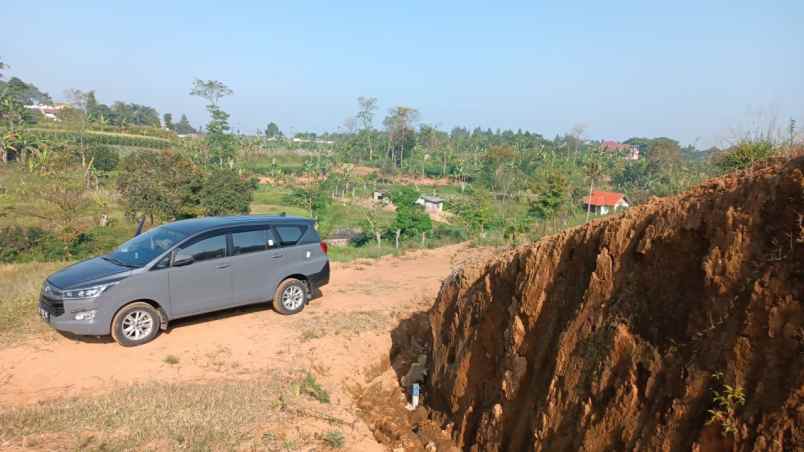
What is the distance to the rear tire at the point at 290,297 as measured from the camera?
922 centimetres

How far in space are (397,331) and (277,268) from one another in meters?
2.40

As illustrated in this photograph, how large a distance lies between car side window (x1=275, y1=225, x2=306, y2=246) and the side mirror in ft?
5.40

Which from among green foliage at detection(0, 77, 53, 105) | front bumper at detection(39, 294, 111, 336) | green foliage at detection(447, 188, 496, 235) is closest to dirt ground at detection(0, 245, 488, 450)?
front bumper at detection(39, 294, 111, 336)

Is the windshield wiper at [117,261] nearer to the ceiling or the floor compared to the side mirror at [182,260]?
nearer to the floor

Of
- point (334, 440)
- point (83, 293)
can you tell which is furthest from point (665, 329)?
point (83, 293)

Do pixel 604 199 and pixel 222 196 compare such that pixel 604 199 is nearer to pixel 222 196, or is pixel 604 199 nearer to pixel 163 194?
pixel 222 196

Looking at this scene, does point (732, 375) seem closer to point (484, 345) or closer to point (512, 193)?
point (484, 345)

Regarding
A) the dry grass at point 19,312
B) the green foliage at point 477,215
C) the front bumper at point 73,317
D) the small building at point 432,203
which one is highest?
the front bumper at point 73,317

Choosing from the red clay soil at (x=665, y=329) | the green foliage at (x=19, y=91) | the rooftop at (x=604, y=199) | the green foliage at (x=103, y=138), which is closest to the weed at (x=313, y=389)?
the red clay soil at (x=665, y=329)

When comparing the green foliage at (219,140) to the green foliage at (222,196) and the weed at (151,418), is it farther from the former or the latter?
the weed at (151,418)

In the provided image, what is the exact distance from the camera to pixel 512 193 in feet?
174

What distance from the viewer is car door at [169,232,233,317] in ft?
25.9

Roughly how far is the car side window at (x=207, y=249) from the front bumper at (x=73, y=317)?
1.36m

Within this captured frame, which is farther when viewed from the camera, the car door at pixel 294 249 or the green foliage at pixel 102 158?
the green foliage at pixel 102 158
